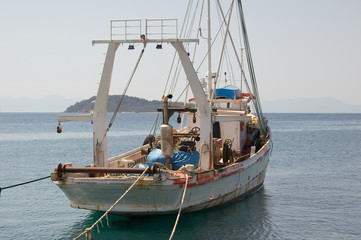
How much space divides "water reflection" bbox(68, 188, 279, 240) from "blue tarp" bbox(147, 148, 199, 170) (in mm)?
1773

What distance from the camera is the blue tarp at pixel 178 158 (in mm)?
15695

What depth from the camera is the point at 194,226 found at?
15.1 meters

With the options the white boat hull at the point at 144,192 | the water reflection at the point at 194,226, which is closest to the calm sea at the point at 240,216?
the water reflection at the point at 194,226

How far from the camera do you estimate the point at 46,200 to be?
2000 centimetres

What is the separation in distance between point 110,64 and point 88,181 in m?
4.04

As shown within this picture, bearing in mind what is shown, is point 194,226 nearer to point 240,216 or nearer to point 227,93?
point 240,216

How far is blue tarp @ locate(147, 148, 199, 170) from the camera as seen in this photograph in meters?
15.7

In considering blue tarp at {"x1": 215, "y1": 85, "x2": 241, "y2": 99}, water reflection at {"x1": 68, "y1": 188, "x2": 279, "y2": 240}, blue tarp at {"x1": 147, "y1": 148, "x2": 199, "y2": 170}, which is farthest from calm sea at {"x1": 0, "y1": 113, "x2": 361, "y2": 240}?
blue tarp at {"x1": 215, "y1": 85, "x2": 241, "y2": 99}

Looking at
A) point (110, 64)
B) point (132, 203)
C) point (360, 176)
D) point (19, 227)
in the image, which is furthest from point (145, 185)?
point (360, 176)

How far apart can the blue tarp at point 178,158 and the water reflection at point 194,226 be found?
5.82 ft

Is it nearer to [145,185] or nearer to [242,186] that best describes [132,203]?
[145,185]

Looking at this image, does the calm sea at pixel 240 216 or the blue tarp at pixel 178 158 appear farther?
the blue tarp at pixel 178 158

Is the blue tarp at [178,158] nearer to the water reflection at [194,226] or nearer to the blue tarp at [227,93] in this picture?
the water reflection at [194,226]

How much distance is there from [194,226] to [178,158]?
92.8 inches
